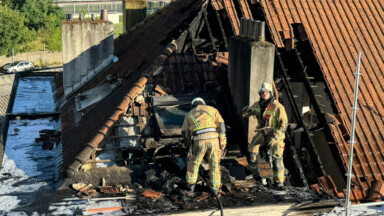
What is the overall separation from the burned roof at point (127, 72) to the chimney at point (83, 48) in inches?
22.3

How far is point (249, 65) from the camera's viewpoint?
10.8 meters

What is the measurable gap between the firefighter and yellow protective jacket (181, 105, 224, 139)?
1.00 metres

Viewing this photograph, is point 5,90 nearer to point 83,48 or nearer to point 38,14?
point 38,14

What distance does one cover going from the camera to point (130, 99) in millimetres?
11586

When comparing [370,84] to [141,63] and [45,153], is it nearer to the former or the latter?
[141,63]

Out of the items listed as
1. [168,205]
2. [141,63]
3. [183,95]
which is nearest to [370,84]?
[183,95]

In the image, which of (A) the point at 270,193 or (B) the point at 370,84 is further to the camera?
(B) the point at 370,84

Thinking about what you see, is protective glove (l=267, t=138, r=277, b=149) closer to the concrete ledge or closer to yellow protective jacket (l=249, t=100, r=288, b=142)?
yellow protective jacket (l=249, t=100, r=288, b=142)

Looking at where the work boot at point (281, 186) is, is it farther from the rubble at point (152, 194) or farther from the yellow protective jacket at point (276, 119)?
the rubble at point (152, 194)

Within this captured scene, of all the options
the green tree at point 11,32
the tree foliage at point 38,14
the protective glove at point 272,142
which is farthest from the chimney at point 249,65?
the tree foliage at point 38,14

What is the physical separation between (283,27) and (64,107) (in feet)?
22.2

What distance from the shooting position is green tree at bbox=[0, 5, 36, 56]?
1935 inches

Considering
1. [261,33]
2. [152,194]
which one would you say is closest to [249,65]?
[261,33]

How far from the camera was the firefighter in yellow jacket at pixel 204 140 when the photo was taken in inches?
372
